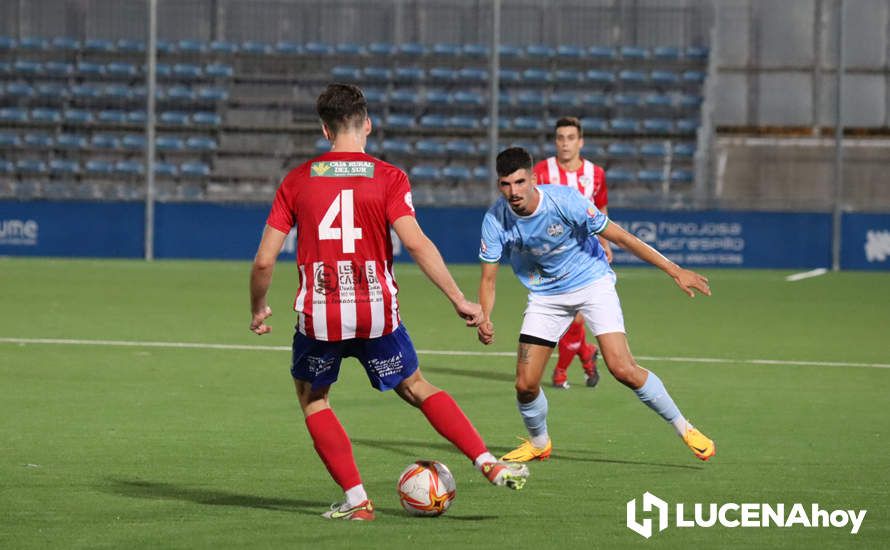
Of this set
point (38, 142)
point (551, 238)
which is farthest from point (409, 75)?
point (551, 238)

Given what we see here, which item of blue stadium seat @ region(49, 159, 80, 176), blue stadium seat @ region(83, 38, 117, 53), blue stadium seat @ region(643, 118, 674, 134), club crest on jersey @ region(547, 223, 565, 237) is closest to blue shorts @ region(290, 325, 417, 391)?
club crest on jersey @ region(547, 223, 565, 237)

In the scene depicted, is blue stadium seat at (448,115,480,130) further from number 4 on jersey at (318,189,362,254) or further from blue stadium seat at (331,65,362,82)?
number 4 on jersey at (318,189,362,254)

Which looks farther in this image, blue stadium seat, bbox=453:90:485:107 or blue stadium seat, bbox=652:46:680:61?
blue stadium seat, bbox=652:46:680:61

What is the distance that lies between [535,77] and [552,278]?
2609 centimetres

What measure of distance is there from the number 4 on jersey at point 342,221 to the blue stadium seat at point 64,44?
30.0 m

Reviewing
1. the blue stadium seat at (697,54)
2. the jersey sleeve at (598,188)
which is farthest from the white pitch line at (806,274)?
the jersey sleeve at (598,188)

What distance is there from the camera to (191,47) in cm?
3459

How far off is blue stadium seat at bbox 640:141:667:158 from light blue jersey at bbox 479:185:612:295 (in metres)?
25.3

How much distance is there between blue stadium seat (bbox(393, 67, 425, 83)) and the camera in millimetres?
34188

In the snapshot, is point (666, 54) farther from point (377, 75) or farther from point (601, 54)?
point (377, 75)

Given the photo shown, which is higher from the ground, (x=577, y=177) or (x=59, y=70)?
(x=59, y=70)

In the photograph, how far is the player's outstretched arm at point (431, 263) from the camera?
6230 millimetres

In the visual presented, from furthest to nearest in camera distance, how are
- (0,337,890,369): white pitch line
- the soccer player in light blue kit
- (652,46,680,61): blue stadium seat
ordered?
1. (652,46,680,61): blue stadium seat
2. (0,337,890,369): white pitch line
3. the soccer player in light blue kit

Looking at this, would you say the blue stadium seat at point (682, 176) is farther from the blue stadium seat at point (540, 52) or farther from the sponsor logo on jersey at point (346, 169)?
the sponsor logo on jersey at point (346, 169)
